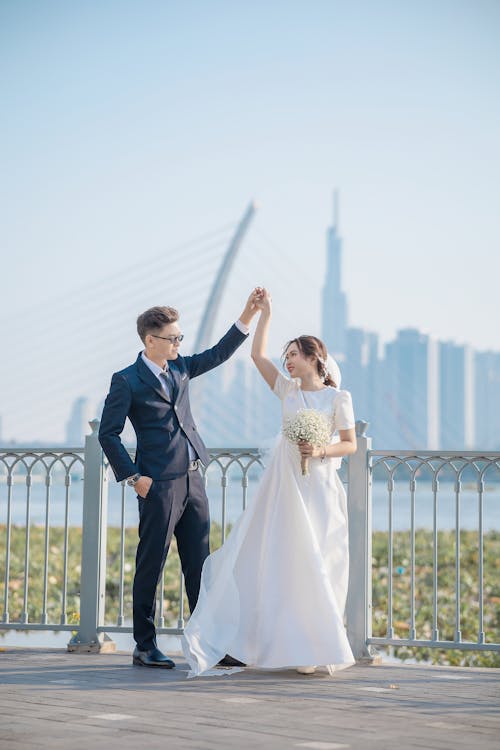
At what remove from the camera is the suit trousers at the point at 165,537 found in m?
5.45

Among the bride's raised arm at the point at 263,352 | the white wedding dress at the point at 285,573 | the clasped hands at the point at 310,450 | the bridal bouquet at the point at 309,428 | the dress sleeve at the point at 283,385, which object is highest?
the bride's raised arm at the point at 263,352

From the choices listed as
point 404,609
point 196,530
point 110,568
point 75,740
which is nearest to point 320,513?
point 196,530

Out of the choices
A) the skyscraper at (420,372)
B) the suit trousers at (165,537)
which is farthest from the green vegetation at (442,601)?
the skyscraper at (420,372)

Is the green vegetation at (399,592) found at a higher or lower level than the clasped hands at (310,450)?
lower

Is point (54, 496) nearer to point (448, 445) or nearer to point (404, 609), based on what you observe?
point (448, 445)

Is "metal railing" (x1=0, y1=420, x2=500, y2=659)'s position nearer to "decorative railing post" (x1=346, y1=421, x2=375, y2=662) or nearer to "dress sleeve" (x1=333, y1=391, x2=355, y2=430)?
"decorative railing post" (x1=346, y1=421, x2=375, y2=662)

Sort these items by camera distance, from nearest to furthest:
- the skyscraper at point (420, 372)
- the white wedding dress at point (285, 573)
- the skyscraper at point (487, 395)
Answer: the white wedding dress at point (285, 573), the skyscraper at point (420, 372), the skyscraper at point (487, 395)

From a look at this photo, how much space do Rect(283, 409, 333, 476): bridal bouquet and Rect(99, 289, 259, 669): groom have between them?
0.58 meters

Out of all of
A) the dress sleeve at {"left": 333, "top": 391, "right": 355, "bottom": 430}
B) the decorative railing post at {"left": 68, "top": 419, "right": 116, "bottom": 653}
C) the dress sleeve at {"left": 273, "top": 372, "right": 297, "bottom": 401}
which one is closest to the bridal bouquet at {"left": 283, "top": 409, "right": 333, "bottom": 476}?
the dress sleeve at {"left": 333, "top": 391, "right": 355, "bottom": 430}

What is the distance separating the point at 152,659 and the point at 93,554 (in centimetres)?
101

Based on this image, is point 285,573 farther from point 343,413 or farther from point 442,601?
point 442,601

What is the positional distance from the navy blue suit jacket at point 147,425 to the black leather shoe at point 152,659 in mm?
960

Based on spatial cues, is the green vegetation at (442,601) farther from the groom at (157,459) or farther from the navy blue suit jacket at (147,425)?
the navy blue suit jacket at (147,425)

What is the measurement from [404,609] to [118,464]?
7.29 metres
